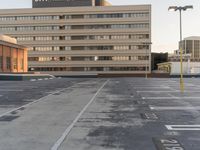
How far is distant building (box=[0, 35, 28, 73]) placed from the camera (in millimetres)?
57281

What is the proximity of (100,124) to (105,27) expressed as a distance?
88.2 metres

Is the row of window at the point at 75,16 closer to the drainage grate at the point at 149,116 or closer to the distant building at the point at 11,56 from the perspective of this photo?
the distant building at the point at 11,56

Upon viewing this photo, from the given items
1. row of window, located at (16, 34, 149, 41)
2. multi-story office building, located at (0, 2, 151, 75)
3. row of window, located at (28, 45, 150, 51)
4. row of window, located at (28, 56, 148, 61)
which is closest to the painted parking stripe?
multi-story office building, located at (0, 2, 151, 75)

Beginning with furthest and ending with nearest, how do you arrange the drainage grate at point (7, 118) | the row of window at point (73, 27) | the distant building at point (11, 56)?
1. the row of window at point (73, 27)
2. the distant building at point (11, 56)
3. the drainage grate at point (7, 118)

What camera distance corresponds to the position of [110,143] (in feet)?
23.0

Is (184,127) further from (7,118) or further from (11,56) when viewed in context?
(11,56)

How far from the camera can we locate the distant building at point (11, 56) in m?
57.3

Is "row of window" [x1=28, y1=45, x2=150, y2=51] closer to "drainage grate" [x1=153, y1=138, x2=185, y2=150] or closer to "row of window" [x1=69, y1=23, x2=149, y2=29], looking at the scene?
"row of window" [x1=69, y1=23, x2=149, y2=29]

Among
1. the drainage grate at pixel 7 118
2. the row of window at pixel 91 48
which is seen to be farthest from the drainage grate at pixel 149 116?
the row of window at pixel 91 48

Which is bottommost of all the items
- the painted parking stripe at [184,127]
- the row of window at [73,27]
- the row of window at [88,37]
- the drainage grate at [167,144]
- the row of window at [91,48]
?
the painted parking stripe at [184,127]

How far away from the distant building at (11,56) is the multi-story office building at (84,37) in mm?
27670

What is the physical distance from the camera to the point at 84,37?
318 feet

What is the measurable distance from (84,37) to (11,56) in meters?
39.0

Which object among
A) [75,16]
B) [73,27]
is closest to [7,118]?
[73,27]
